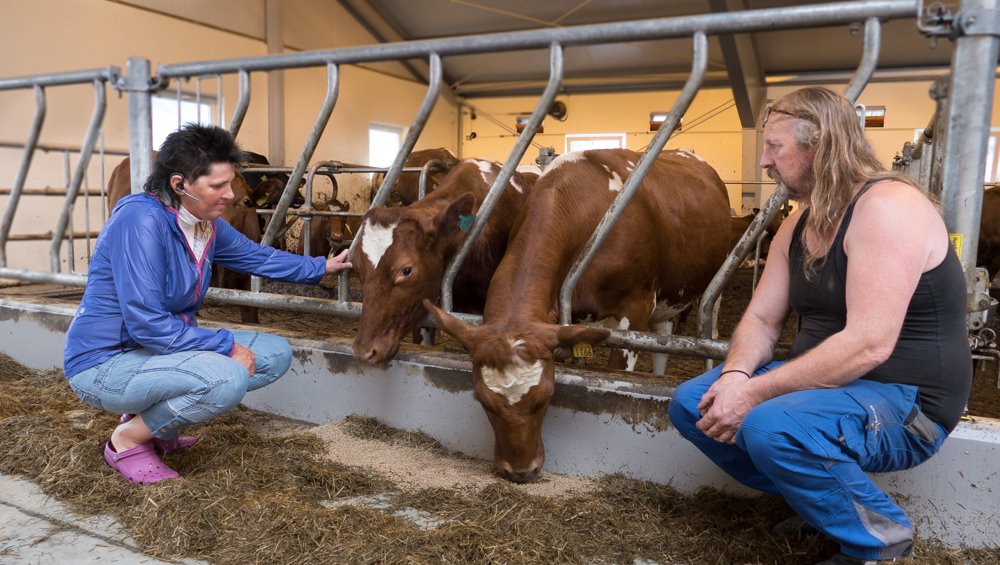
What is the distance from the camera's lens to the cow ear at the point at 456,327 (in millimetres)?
2775

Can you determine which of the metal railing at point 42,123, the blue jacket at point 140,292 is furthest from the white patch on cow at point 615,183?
the metal railing at point 42,123

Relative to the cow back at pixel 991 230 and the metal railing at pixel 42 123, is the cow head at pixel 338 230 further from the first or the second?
the cow back at pixel 991 230

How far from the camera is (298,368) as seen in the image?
3586mm

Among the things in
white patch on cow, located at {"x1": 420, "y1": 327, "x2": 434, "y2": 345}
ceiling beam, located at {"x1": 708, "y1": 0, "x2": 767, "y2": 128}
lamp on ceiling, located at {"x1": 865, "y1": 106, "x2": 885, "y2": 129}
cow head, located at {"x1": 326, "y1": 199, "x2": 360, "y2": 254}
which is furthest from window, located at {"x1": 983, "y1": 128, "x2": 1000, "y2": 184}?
white patch on cow, located at {"x1": 420, "y1": 327, "x2": 434, "y2": 345}

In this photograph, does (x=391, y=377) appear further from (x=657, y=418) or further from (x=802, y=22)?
(x=802, y=22)

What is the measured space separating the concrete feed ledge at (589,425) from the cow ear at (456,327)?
32cm

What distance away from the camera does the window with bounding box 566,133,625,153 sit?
713 inches

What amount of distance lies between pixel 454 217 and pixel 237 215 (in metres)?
3.36

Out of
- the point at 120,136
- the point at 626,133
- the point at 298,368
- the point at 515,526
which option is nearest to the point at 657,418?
the point at 515,526

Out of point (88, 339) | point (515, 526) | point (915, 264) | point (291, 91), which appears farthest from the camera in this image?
point (291, 91)

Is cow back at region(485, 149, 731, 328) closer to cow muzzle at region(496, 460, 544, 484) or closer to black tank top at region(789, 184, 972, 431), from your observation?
cow muzzle at region(496, 460, 544, 484)

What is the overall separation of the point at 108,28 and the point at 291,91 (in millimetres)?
3724

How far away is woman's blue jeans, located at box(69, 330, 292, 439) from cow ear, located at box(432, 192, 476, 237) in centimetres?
104

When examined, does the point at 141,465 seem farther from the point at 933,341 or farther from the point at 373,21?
the point at 373,21
